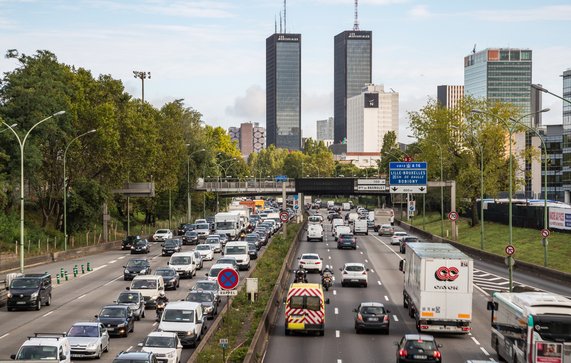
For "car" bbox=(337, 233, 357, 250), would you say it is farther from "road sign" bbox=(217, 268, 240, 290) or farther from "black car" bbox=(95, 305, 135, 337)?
"road sign" bbox=(217, 268, 240, 290)

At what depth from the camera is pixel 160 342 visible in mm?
27781

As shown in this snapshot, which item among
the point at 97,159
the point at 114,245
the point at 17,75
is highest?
the point at 17,75

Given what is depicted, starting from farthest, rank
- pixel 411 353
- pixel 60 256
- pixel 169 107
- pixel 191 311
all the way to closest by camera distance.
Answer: pixel 169 107
pixel 60 256
pixel 191 311
pixel 411 353

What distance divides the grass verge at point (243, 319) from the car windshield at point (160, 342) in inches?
41.9

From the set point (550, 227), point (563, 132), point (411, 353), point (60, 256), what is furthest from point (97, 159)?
point (563, 132)

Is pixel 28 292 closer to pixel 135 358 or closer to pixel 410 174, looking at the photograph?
pixel 135 358

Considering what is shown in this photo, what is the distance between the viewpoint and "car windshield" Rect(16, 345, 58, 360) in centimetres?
2495

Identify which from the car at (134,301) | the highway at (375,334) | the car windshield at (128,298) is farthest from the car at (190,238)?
the car windshield at (128,298)

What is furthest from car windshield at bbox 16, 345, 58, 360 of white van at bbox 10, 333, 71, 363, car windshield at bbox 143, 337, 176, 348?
car windshield at bbox 143, 337, 176, 348

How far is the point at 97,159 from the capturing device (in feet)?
283

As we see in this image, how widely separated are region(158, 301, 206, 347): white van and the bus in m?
11.3

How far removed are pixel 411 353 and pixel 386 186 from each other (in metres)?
76.3

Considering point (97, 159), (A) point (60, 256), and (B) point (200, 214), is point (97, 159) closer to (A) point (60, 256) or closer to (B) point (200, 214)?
(A) point (60, 256)

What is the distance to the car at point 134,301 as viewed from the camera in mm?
37878
